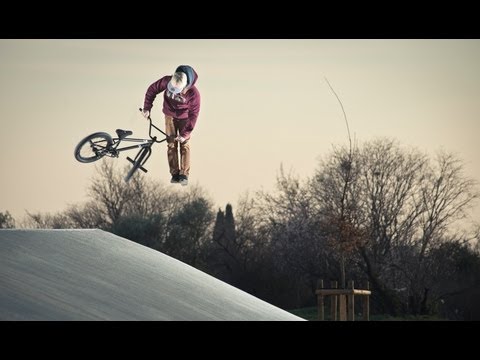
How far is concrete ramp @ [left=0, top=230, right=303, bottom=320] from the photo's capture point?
19672 millimetres

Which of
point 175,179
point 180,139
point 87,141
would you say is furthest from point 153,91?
point 87,141

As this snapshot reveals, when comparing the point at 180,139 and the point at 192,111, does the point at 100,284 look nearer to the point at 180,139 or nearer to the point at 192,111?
the point at 180,139

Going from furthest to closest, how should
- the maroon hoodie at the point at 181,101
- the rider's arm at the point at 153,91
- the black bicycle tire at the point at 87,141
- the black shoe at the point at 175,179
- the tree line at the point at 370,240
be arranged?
1. the tree line at the point at 370,240
2. the black shoe at the point at 175,179
3. the maroon hoodie at the point at 181,101
4. the rider's arm at the point at 153,91
5. the black bicycle tire at the point at 87,141

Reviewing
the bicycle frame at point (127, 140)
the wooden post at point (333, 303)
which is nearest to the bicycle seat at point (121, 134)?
the bicycle frame at point (127, 140)

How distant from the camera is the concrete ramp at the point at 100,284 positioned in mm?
19672

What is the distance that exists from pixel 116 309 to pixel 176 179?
45.1 ft

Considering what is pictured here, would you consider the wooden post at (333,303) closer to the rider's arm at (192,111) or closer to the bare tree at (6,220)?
the rider's arm at (192,111)

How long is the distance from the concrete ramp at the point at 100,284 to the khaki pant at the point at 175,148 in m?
7.96

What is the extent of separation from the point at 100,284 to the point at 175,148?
1271 cm

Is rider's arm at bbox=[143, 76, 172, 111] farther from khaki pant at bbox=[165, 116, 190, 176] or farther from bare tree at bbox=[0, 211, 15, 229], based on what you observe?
bare tree at bbox=[0, 211, 15, 229]

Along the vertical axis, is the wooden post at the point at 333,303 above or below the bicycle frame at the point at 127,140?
below

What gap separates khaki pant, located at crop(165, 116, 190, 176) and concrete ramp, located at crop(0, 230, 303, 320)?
7.96 metres
